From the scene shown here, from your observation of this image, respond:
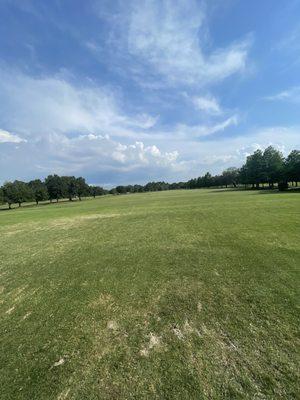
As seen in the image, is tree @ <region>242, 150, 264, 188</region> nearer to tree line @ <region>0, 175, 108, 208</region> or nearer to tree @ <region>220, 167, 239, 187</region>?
tree @ <region>220, 167, 239, 187</region>

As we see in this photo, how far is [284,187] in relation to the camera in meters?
59.6

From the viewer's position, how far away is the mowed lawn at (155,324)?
14.4 feet

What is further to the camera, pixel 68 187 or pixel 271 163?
pixel 68 187

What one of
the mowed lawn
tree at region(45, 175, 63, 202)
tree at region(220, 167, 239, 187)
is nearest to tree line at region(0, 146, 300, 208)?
tree at region(45, 175, 63, 202)

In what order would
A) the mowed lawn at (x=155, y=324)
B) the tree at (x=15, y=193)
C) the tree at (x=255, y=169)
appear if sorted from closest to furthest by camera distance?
the mowed lawn at (x=155, y=324), the tree at (x=15, y=193), the tree at (x=255, y=169)

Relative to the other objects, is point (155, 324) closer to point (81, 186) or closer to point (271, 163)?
point (271, 163)

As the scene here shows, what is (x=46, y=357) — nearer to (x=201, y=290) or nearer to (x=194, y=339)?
(x=194, y=339)

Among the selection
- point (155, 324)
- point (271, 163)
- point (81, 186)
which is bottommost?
point (155, 324)

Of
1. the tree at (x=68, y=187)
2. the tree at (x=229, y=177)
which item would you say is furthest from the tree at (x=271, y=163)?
the tree at (x=68, y=187)

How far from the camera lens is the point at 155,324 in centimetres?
599

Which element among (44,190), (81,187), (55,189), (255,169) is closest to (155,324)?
(255,169)

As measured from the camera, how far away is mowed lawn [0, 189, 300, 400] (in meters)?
4.38

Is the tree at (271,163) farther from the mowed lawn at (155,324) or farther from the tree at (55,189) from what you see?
the tree at (55,189)

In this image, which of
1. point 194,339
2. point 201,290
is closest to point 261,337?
point 194,339
